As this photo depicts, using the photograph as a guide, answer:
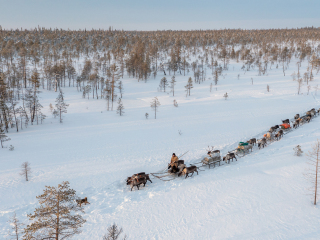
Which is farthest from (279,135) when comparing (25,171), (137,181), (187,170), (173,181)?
(25,171)

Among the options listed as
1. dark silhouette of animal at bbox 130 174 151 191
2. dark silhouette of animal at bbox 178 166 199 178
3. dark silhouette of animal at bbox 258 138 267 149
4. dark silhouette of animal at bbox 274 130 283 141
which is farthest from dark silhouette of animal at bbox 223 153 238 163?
dark silhouette of animal at bbox 130 174 151 191

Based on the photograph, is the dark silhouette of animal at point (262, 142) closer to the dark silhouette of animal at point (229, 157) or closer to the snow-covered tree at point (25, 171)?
the dark silhouette of animal at point (229, 157)

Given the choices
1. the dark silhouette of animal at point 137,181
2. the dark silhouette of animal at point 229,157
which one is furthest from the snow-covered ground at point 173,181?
the dark silhouette of animal at point 229,157

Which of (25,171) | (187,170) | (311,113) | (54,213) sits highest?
(54,213)

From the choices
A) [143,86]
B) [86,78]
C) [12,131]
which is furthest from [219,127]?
[86,78]

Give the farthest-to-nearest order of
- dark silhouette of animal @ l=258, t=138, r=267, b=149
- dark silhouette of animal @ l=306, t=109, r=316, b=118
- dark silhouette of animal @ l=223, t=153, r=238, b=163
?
dark silhouette of animal @ l=306, t=109, r=316, b=118, dark silhouette of animal @ l=258, t=138, r=267, b=149, dark silhouette of animal @ l=223, t=153, r=238, b=163

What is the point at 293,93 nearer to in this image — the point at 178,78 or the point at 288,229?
the point at 178,78

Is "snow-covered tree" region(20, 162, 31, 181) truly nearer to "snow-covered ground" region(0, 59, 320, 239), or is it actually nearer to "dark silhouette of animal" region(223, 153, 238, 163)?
"snow-covered ground" region(0, 59, 320, 239)

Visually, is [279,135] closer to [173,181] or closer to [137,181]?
[173,181]
